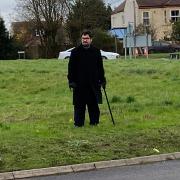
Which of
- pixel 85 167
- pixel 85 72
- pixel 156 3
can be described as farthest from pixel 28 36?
pixel 85 167

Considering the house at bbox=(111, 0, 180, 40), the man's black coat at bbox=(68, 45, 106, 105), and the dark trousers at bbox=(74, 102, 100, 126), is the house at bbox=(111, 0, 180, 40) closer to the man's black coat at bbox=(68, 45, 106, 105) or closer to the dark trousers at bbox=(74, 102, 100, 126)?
the dark trousers at bbox=(74, 102, 100, 126)

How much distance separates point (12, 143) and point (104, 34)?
2338 inches

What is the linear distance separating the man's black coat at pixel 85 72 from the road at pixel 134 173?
322 centimetres

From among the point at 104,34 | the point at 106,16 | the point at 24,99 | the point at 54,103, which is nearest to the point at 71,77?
the point at 54,103

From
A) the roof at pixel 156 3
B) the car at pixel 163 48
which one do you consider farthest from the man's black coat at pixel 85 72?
the roof at pixel 156 3

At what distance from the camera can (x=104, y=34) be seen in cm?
6869

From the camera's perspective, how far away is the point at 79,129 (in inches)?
449

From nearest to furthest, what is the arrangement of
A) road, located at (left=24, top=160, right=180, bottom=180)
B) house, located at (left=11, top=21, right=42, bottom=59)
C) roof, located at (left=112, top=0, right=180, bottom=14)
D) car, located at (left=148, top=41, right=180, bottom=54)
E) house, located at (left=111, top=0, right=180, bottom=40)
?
road, located at (left=24, top=160, right=180, bottom=180)
car, located at (left=148, top=41, right=180, bottom=54)
house, located at (left=11, top=21, right=42, bottom=59)
house, located at (left=111, top=0, right=180, bottom=40)
roof, located at (left=112, top=0, right=180, bottom=14)

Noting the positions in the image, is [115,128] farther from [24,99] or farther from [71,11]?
[71,11]

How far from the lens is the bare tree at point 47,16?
70062 millimetres

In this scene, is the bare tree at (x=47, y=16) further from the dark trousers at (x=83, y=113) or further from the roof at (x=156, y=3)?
the dark trousers at (x=83, y=113)

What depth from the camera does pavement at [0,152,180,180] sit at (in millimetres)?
8156

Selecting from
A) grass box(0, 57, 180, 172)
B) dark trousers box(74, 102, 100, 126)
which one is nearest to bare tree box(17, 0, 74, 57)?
grass box(0, 57, 180, 172)

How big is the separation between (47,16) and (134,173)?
2489 inches
